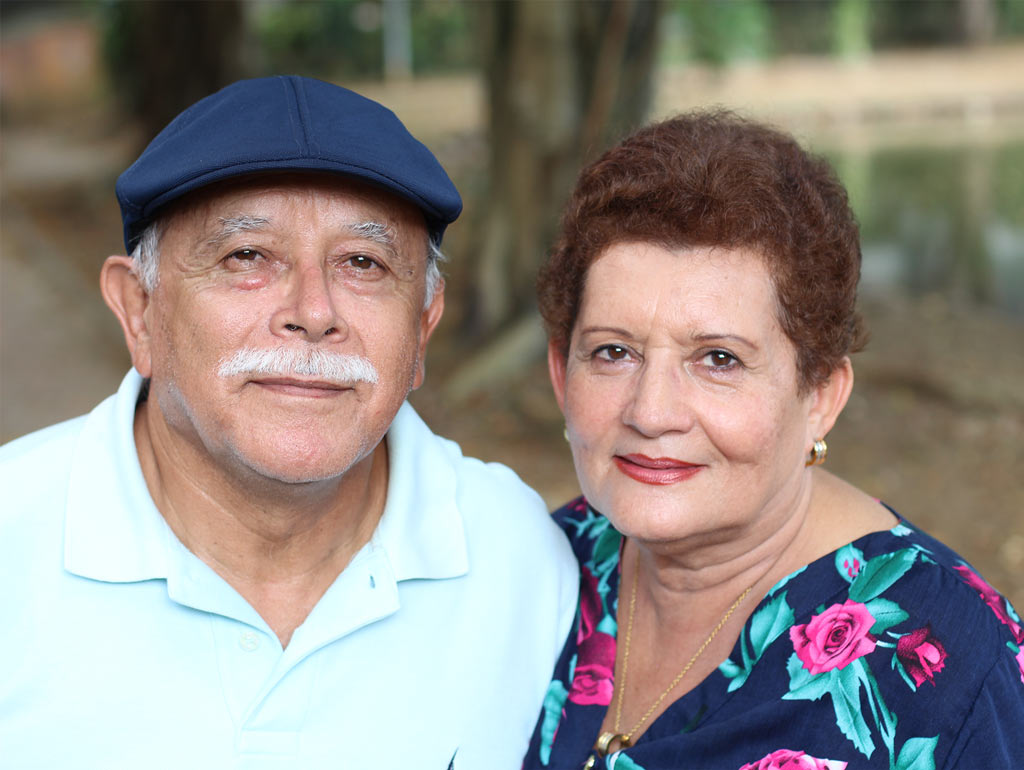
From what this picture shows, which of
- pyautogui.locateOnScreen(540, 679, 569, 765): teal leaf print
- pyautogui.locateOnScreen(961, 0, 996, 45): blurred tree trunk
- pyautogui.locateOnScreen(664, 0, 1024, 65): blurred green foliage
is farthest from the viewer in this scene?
pyautogui.locateOnScreen(961, 0, 996, 45): blurred tree trunk

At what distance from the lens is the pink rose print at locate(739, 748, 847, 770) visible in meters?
1.80

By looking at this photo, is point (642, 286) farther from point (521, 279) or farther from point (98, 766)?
point (521, 279)

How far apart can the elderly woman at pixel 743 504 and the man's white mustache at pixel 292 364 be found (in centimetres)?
A: 50

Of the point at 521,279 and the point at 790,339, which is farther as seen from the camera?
the point at 521,279

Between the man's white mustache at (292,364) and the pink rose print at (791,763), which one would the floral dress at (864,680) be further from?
the man's white mustache at (292,364)

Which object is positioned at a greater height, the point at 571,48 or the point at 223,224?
the point at 571,48

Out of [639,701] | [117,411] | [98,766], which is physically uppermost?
[117,411]

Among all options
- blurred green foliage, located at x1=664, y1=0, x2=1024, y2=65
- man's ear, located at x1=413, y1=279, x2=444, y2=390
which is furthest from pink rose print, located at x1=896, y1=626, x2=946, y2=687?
blurred green foliage, located at x1=664, y1=0, x2=1024, y2=65

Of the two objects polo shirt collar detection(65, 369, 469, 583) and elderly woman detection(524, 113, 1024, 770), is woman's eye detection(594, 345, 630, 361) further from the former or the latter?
polo shirt collar detection(65, 369, 469, 583)

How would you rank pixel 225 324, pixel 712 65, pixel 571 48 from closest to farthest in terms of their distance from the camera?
pixel 225 324 → pixel 571 48 → pixel 712 65

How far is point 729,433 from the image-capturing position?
6.60 feet

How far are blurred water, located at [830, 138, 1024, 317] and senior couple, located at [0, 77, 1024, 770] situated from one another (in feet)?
25.9

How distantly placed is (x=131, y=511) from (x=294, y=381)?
384mm

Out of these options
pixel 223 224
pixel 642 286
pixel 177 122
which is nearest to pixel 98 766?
pixel 223 224
